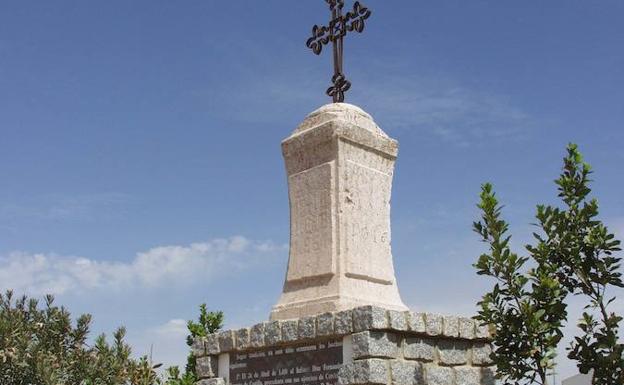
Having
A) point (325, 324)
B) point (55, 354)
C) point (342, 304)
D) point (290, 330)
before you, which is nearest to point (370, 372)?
point (325, 324)

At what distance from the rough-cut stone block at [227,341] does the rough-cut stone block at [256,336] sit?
9.3 inches

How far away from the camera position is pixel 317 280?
7090 mm

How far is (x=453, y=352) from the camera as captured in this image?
6883 millimetres

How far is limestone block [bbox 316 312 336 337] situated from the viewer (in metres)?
6.45

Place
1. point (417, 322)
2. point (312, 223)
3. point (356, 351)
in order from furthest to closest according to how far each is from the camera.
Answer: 1. point (312, 223)
2. point (417, 322)
3. point (356, 351)

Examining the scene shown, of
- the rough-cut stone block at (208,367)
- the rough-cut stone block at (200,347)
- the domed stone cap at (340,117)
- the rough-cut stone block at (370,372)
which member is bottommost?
the rough-cut stone block at (370,372)

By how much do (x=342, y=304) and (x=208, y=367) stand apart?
163cm

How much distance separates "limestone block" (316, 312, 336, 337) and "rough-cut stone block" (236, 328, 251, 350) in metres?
0.86

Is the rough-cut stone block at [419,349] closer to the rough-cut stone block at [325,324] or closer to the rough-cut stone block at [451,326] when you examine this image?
the rough-cut stone block at [451,326]

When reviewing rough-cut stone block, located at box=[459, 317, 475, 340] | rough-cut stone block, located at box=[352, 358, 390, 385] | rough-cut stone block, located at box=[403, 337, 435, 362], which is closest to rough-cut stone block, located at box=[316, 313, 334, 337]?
rough-cut stone block, located at box=[352, 358, 390, 385]

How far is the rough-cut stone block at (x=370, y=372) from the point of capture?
6082 millimetres

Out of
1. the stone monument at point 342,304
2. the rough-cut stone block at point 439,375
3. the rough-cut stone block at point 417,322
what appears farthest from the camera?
the rough-cut stone block at point 439,375

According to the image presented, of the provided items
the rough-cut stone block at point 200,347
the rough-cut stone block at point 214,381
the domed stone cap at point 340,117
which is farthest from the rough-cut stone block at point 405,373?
the domed stone cap at point 340,117

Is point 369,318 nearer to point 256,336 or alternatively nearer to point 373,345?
point 373,345
